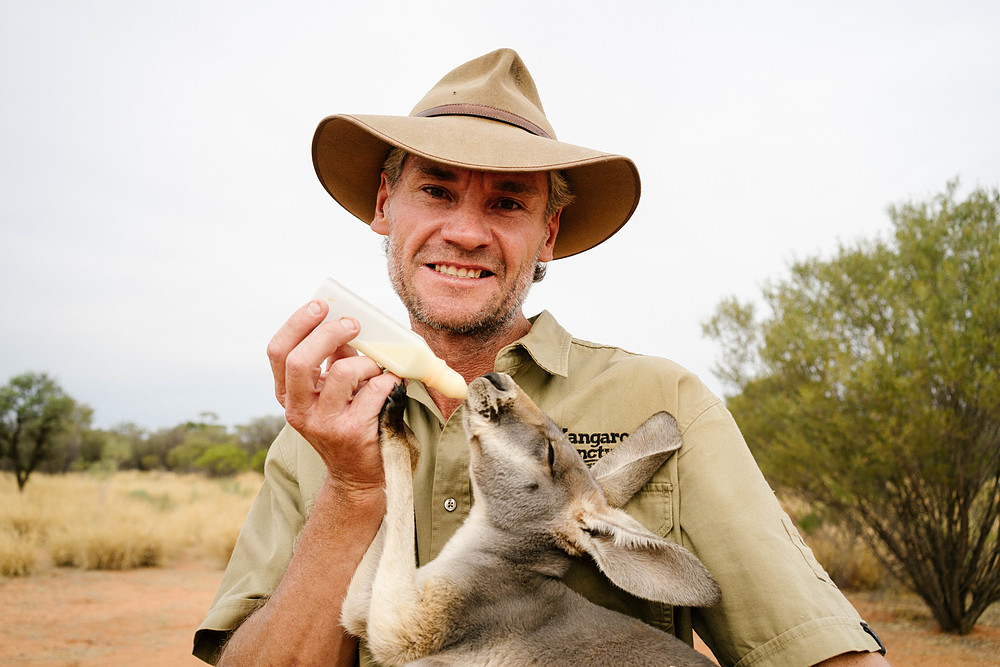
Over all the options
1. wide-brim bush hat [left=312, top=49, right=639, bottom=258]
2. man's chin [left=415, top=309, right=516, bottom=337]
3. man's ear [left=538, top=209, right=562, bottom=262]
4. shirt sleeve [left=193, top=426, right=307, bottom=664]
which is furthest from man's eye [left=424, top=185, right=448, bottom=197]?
shirt sleeve [left=193, top=426, right=307, bottom=664]

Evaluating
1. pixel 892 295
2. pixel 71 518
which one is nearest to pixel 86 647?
pixel 71 518

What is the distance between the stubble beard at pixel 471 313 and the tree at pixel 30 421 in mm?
27142

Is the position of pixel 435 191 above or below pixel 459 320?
above

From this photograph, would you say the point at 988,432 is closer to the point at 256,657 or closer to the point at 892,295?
the point at 892,295

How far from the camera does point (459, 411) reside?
9.25ft

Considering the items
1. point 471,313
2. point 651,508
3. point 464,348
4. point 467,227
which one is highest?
point 467,227

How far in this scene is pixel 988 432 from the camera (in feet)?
36.7

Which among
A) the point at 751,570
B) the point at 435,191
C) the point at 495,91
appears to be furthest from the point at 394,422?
the point at 495,91

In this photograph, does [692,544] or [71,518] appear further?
[71,518]

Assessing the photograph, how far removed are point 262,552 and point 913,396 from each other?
10703mm

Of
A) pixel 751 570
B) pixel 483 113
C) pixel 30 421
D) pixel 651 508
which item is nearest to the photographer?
pixel 751 570

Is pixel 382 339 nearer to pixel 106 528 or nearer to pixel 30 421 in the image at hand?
pixel 106 528

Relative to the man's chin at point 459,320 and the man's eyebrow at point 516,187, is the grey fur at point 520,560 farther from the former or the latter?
the man's eyebrow at point 516,187

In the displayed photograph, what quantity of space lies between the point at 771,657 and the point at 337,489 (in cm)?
149
